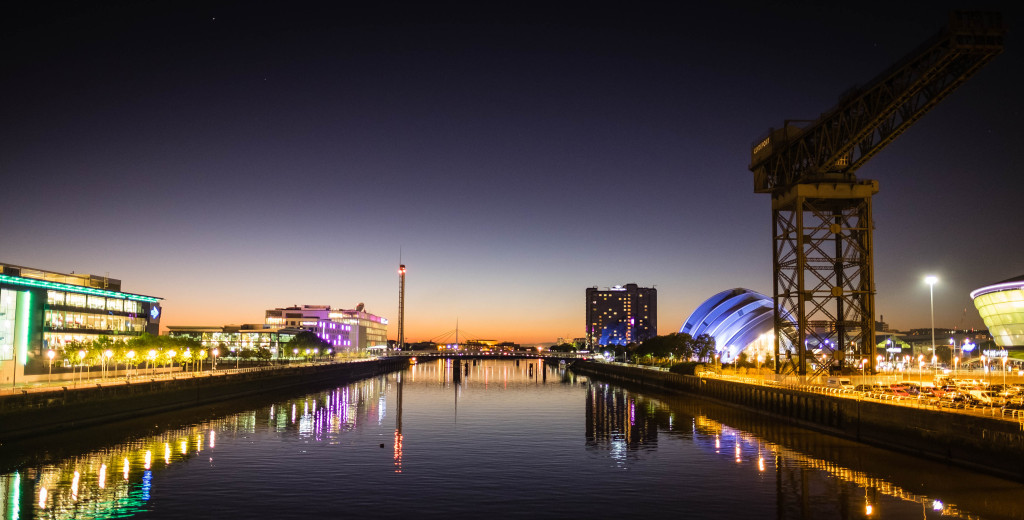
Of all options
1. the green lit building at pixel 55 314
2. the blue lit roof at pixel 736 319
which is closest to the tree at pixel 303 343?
the green lit building at pixel 55 314

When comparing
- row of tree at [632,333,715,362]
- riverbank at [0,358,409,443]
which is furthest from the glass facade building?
riverbank at [0,358,409,443]

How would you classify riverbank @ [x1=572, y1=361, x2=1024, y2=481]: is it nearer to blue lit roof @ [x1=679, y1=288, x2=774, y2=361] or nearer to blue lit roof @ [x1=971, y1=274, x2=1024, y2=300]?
blue lit roof @ [x1=971, y1=274, x2=1024, y2=300]

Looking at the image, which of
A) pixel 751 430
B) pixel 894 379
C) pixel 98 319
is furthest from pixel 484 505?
pixel 98 319

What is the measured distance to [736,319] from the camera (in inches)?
4914

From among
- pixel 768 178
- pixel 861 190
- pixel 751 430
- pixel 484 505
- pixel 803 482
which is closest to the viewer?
pixel 484 505

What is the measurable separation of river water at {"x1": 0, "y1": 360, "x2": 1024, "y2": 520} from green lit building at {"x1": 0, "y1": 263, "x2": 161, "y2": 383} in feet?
79.6

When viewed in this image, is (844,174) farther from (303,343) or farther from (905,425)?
(303,343)

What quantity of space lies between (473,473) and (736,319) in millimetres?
97232

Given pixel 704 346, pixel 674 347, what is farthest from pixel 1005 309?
pixel 674 347

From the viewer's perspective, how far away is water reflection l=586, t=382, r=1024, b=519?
27.6 metres

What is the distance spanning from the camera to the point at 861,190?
56625 millimetres

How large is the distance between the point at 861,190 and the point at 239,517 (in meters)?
47.8

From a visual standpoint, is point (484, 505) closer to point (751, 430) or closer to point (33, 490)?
point (33, 490)

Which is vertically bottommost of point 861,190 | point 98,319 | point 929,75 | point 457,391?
point 457,391
